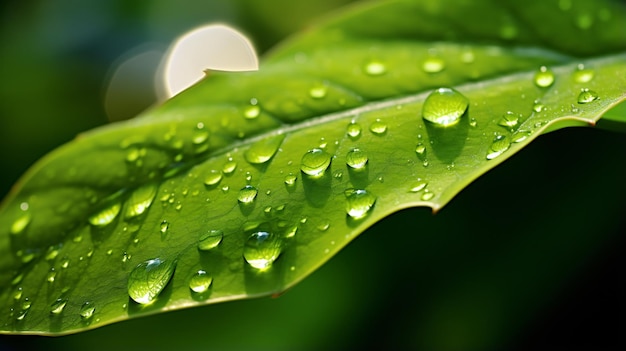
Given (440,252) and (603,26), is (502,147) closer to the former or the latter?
(603,26)

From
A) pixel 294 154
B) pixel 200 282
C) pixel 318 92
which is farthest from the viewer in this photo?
pixel 318 92

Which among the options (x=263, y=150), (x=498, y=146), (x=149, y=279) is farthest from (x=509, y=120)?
(x=149, y=279)

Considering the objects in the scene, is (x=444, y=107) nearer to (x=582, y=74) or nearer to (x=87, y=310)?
(x=582, y=74)

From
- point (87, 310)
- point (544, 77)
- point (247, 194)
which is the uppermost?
point (544, 77)

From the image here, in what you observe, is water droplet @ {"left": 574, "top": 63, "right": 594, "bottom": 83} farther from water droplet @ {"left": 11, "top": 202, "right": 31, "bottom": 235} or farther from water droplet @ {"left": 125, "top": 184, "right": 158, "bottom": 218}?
water droplet @ {"left": 11, "top": 202, "right": 31, "bottom": 235}

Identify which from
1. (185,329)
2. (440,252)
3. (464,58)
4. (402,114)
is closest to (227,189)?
(402,114)

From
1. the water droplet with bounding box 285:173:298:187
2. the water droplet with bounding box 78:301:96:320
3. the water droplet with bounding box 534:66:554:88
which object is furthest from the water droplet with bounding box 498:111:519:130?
the water droplet with bounding box 78:301:96:320

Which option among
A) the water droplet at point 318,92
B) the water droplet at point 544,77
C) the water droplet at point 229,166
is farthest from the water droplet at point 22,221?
the water droplet at point 544,77
